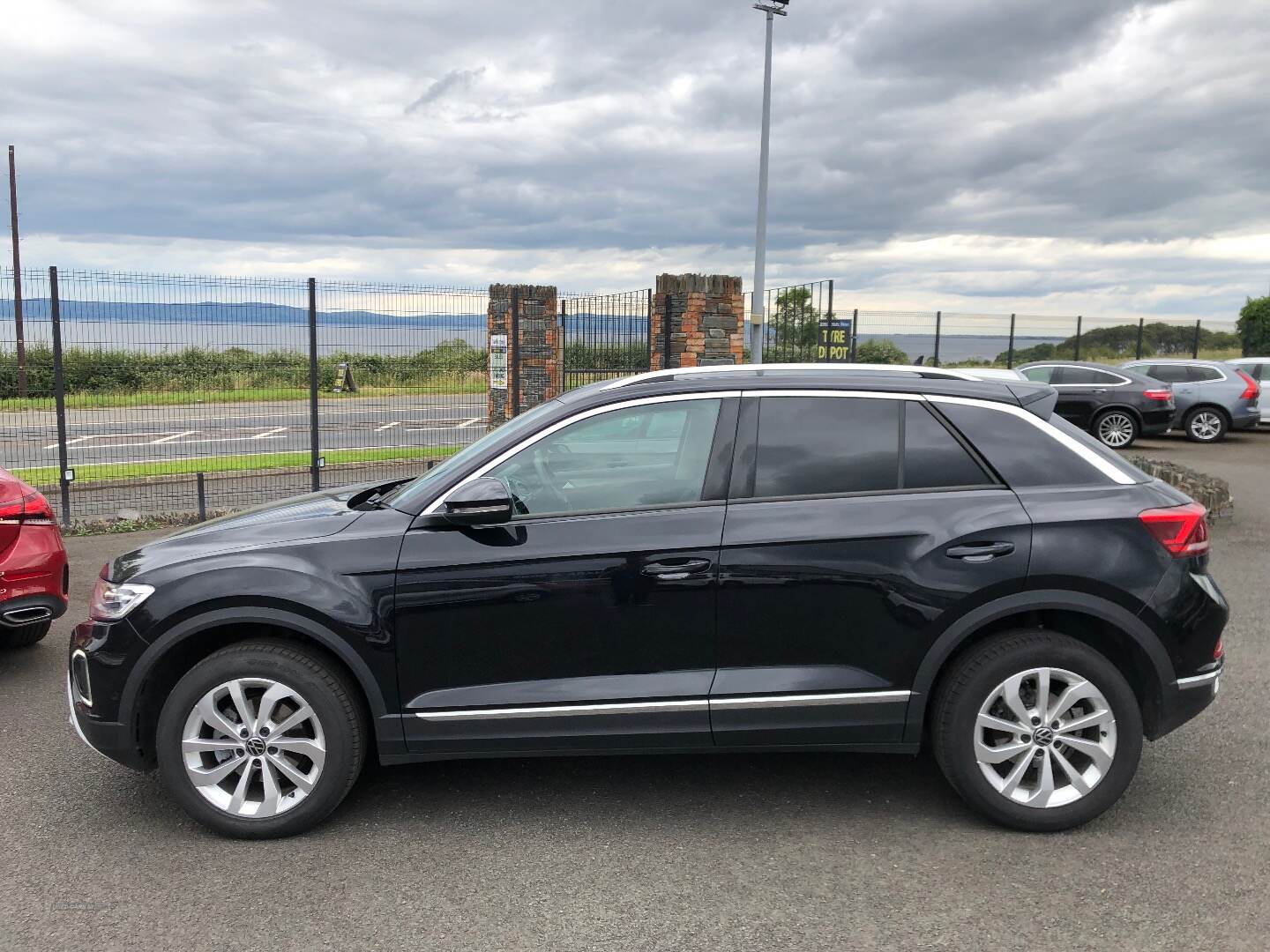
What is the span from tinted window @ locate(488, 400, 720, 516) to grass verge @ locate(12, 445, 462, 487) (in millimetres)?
8154

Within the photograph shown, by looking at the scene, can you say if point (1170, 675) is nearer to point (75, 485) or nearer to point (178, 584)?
point (178, 584)

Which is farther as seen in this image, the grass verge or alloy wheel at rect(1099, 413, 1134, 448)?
alloy wheel at rect(1099, 413, 1134, 448)

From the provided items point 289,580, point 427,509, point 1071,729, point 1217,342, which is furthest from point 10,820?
point 1217,342

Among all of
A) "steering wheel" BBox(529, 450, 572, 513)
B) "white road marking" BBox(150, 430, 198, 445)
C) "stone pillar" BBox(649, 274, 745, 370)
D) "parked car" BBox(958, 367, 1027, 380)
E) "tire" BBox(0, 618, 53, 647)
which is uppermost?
"stone pillar" BBox(649, 274, 745, 370)

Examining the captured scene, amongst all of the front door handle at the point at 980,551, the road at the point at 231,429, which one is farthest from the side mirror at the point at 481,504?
the road at the point at 231,429

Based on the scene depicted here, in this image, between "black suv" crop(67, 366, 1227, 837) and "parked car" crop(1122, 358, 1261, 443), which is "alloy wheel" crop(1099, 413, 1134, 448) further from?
"black suv" crop(67, 366, 1227, 837)

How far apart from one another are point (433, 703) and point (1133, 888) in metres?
2.46

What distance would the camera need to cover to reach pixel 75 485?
11.9 meters

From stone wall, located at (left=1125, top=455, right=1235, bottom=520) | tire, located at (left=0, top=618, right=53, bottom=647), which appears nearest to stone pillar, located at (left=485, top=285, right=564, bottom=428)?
stone wall, located at (left=1125, top=455, right=1235, bottom=520)

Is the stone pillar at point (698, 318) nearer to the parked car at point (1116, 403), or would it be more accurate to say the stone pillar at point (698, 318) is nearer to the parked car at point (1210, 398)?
the parked car at point (1116, 403)

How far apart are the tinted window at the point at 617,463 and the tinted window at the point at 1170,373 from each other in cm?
1910

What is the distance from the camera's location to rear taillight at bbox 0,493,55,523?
5.40 metres

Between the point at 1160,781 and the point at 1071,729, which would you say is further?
the point at 1160,781

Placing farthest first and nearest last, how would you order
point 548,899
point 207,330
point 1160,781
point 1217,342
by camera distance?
point 1217,342
point 207,330
point 1160,781
point 548,899
